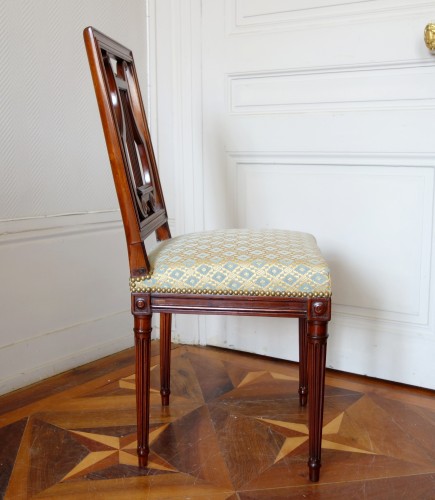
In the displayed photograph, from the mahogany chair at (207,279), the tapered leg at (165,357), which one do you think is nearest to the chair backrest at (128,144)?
the mahogany chair at (207,279)

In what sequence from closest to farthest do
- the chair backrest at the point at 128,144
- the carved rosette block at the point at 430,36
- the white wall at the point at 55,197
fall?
the chair backrest at the point at 128,144 → the carved rosette block at the point at 430,36 → the white wall at the point at 55,197

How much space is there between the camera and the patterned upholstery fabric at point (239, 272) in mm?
1282

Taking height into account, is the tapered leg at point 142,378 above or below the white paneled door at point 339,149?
below

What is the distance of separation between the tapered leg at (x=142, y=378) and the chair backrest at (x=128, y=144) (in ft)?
0.37

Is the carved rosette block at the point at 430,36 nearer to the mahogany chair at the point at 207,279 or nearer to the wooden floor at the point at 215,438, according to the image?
the mahogany chair at the point at 207,279

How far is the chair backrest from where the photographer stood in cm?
128

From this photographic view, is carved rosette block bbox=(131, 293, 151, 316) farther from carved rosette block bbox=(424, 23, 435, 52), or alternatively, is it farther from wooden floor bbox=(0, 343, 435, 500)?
carved rosette block bbox=(424, 23, 435, 52)

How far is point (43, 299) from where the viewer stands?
6.29ft

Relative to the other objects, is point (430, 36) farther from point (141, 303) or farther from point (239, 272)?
point (141, 303)

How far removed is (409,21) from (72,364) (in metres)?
1.48

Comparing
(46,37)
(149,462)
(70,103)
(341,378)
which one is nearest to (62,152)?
(70,103)

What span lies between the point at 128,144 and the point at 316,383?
2.35 ft

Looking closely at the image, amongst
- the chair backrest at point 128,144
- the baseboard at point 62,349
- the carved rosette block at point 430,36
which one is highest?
the carved rosette block at point 430,36

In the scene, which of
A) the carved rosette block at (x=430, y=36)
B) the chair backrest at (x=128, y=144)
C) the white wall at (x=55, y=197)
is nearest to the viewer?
the chair backrest at (x=128, y=144)
